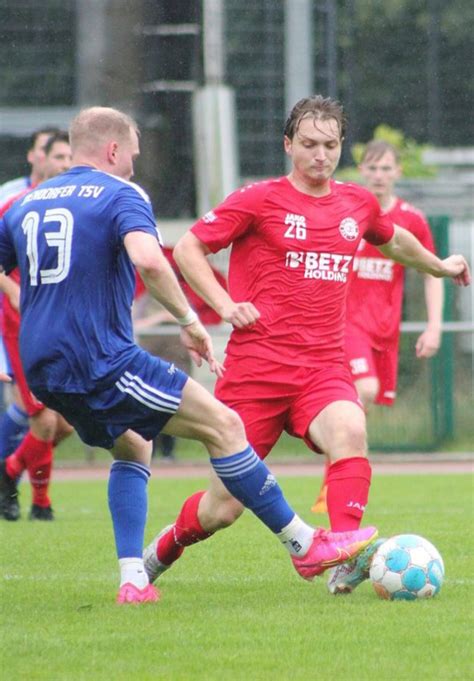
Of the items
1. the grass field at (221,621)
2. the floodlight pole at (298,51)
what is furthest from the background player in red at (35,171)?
the floodlight pole at (298,51)

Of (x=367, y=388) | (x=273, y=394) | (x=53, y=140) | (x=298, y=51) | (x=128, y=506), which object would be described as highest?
(x=53, y=140)

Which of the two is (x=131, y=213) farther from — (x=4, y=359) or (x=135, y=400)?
(x=4, y=359)

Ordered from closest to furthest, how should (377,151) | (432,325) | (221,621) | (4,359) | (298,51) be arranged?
(221,621), (432,325), (4,359), (377,151), (298,51)

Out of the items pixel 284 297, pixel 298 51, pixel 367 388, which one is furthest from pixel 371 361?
pixel 298 51

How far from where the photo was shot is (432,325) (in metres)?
9.50

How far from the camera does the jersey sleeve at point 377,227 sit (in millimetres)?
6816

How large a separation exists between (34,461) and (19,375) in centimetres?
61

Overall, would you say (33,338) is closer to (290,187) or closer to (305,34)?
(290,187)

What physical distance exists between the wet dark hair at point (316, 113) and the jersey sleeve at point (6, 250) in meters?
1.33

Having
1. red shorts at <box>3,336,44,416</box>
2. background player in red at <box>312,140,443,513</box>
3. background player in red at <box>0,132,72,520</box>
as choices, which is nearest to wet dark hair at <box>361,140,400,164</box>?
background player in red at <box>312,140,443,513</box>

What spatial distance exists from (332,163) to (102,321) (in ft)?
4.38

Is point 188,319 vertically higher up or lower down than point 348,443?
higher up

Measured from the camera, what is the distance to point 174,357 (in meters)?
15.1

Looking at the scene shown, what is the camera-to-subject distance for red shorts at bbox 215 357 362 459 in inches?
252
